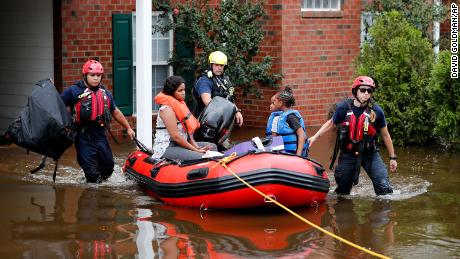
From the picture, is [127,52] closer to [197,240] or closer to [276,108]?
[276,108]

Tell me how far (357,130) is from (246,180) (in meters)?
1.58

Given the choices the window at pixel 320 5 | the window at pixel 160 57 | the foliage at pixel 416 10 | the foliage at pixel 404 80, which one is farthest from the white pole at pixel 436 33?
the window at pixel 160 57

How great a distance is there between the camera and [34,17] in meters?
15.6

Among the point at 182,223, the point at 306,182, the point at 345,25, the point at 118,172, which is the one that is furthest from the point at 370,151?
the point at 345,25

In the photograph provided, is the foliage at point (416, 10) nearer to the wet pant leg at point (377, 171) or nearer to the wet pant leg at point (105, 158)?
the wet pant leg at point (377, 171)

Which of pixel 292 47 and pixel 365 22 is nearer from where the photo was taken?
pixel 292 47

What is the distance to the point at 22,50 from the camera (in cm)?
1596

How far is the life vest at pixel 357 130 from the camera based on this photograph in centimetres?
1088

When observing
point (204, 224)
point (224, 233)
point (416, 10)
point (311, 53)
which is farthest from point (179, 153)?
point (416, 10)

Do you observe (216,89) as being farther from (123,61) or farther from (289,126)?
(123,61)

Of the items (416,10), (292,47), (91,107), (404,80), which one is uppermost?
(416,10)

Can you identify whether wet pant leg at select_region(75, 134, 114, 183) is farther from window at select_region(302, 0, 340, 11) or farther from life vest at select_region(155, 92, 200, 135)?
window at select_region(302, 0, 340, 11)

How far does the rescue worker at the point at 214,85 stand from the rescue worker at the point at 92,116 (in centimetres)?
112

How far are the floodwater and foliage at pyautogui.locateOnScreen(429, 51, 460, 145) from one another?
2302 millimetres
